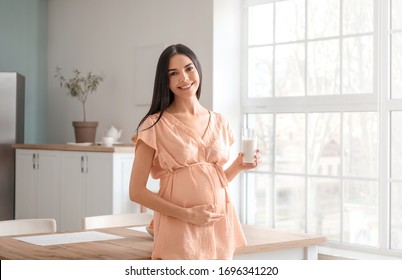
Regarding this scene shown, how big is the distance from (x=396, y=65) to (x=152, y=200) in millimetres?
2746

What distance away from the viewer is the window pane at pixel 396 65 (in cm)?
420

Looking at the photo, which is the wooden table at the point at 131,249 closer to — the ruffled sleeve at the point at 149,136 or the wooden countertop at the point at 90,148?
the ruffled sleeve at the point at 149,136

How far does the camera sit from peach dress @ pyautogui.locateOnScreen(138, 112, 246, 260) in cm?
189

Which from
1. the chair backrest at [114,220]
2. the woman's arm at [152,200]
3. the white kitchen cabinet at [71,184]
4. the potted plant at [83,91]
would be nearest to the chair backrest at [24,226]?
the chair backrest at [114,220]

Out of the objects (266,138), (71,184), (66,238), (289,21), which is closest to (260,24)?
(289,21)

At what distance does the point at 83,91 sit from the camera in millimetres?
6211

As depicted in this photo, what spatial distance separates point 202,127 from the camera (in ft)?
6.40

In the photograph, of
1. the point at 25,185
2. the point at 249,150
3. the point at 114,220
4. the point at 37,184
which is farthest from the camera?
the point at 25,185

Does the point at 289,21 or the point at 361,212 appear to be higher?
the point at 289,21

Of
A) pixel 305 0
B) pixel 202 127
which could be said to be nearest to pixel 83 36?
pixel 305 0

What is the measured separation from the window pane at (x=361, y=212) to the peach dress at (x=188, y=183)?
259cm

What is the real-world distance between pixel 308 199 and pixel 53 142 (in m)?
2.96

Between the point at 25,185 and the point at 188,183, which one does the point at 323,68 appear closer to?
the point at 25,185
